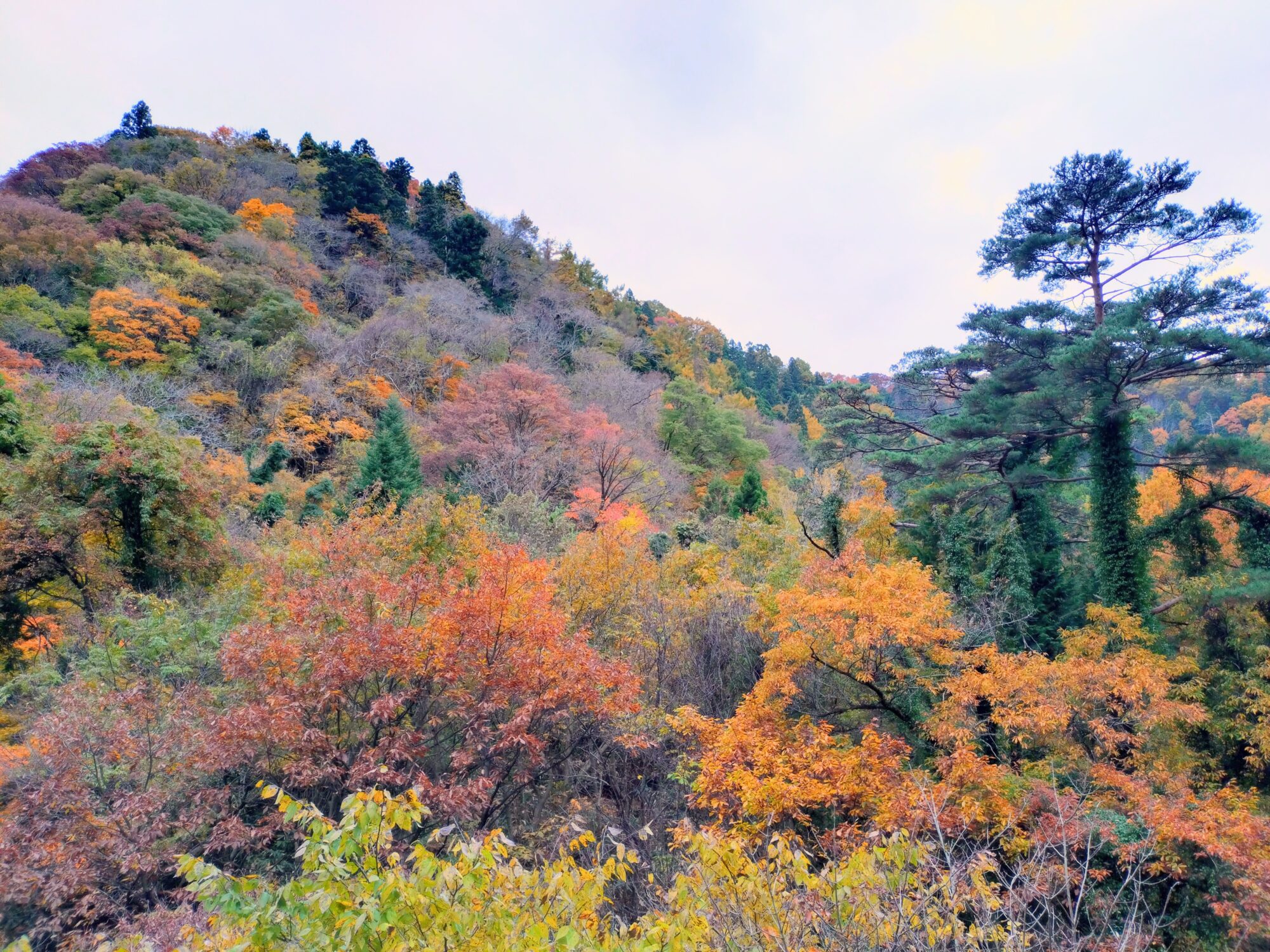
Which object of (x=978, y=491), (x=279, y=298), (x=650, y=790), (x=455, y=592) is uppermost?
(x=279, y=298)

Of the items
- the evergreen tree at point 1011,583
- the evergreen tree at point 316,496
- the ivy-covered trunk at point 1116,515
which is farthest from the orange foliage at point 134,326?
the ivy-covered trunk at point 1116,515

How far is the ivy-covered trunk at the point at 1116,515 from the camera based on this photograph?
1379cm

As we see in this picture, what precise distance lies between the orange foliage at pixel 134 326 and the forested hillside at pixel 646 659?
0.13 m

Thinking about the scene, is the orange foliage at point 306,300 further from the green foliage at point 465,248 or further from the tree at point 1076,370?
the tree at point 1076,370

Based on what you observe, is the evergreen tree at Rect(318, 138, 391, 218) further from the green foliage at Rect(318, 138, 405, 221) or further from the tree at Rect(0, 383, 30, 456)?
the tree at Rect(0, 383, 30, 456)

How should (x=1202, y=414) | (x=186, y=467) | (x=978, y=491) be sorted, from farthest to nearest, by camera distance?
(x=1202, y=414), (x=978, y=491), (x=186, y=467)

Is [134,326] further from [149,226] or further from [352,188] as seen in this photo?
[352,188]

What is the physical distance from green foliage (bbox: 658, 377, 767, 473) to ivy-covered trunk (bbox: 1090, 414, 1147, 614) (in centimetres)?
1990

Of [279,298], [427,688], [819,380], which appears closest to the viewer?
[427,688]

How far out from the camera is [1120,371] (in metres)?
13.0

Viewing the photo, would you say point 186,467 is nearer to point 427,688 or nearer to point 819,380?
point 427,688

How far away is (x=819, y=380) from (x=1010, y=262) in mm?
49185

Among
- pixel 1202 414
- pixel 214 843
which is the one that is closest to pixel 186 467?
pixel 214 843

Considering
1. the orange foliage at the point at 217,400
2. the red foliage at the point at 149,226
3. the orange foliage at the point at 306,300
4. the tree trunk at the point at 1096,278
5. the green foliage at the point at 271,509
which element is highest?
the red foliage at the point at 149,226
